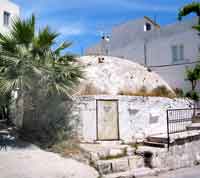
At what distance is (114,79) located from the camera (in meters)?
13.2

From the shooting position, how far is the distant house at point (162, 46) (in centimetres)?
2184

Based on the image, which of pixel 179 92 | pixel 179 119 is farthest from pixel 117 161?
pixel 179 92

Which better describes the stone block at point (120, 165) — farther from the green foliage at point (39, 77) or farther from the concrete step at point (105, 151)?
the green foliage at point (39, 77)

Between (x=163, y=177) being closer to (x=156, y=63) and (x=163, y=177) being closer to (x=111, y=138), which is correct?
(x=111, y=138)

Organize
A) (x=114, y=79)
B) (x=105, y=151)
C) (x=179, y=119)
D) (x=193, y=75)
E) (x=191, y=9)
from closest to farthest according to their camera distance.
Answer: (x=105, y=151)
(x=114, y=79)
(x=179, y=119)
(x=191, y=9)
(x=193, y=75)

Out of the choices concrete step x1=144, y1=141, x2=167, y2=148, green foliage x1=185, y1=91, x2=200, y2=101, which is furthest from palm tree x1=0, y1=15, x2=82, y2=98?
green foliage x1=185, y1=91, x2=200, y2=101

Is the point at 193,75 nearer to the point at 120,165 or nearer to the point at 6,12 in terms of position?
the point at 120,165

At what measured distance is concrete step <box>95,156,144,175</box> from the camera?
901 cm

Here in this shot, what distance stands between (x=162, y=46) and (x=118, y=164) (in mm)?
16534

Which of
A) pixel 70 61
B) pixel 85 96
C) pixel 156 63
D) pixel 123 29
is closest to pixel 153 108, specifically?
pixel 85 96

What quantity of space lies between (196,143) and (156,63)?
42.8ft

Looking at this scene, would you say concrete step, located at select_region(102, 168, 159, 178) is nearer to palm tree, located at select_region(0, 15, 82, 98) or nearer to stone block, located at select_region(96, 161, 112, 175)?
stone block, located at select_region(96, 161, 112, 175)

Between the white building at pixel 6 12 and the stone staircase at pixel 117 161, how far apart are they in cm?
1539

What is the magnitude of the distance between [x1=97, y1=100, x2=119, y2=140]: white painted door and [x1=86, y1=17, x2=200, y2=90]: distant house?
11694mm
